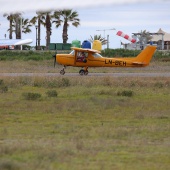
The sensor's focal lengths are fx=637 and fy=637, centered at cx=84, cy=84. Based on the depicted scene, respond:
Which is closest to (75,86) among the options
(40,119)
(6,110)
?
(6,110)

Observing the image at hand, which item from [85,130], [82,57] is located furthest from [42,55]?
[85,130]

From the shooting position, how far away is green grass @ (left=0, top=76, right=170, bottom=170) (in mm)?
11344

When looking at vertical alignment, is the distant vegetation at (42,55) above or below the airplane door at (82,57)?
below

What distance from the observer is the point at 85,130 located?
15914 millimetres

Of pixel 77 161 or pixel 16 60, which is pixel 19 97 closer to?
pixel 77 161

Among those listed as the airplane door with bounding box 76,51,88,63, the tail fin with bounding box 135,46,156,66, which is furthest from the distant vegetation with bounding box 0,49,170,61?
the tail fin with bounding box 135,46,156,66

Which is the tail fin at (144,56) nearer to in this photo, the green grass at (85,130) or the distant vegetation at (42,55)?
the green grass at (85,130)

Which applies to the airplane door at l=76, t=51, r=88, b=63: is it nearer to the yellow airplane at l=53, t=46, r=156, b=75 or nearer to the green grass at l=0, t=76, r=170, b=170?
the yellow airplane at l=53, t=46, r=156, b=75

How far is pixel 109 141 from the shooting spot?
13.9m

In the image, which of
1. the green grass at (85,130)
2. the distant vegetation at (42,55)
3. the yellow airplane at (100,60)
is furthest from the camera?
the distant vegetation at (42,55)

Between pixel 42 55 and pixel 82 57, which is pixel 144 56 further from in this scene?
pixel 42 55

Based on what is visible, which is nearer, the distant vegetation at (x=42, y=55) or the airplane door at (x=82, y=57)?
the airplane door at (x=82, y=57)

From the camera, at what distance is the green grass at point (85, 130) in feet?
37.2


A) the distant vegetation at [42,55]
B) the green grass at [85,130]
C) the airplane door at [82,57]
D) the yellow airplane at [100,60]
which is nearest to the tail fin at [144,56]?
the yellow airplane at [100,60]
